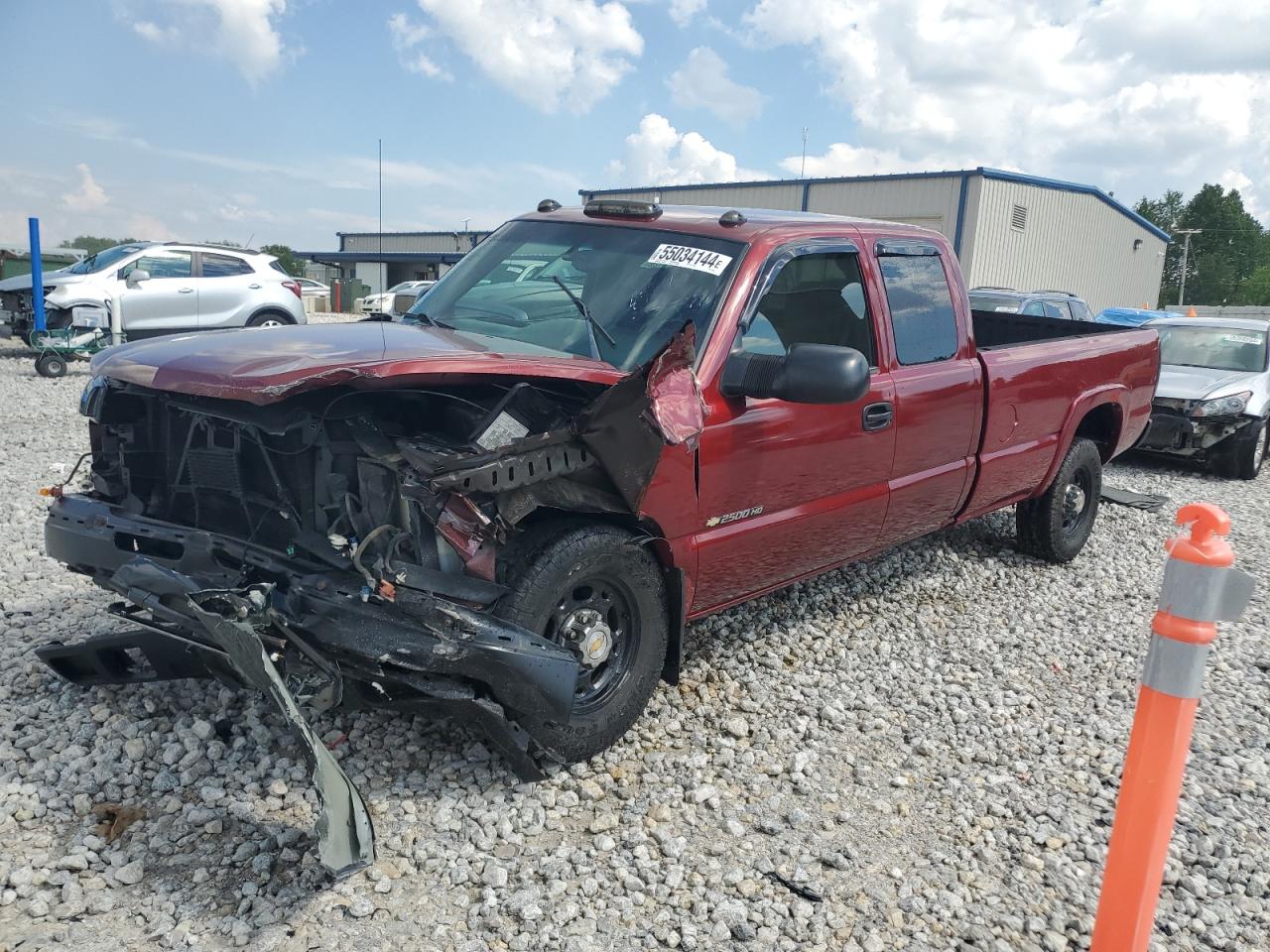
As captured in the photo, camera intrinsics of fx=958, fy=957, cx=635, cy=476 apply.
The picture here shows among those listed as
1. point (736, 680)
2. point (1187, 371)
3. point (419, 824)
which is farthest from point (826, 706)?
point (1187, 371)

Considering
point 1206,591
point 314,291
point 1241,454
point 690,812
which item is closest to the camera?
point 1206,591

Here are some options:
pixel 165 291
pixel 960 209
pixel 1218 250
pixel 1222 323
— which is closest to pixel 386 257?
pixel 960 209

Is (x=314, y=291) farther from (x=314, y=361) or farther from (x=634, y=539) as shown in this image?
(x=314, y=361)

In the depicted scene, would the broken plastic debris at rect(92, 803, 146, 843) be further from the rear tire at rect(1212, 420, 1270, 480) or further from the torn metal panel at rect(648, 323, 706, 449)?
the rear tire at rect(1212, 420, 1270, 480)

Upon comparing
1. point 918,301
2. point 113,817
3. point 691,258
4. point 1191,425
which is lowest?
point 113,817

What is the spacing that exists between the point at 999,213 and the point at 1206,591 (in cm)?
3057

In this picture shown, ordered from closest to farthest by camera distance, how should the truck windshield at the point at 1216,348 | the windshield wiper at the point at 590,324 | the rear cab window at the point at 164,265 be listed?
the windshield wiper at the point at 590,324, the truck windshield at the point at 1216,348, the rear cab window at the point at 164,265

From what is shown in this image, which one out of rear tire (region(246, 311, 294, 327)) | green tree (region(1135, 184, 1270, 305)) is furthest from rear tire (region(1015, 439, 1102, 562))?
green tree (region(1135, 184, 1270, 305))

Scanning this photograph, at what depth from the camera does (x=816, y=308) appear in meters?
4.13

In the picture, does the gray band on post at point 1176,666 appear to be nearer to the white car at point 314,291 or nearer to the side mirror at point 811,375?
the side mirror at point 811,375

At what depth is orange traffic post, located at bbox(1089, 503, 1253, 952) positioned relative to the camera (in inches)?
75.2

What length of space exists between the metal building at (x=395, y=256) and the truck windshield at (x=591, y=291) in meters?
39.4

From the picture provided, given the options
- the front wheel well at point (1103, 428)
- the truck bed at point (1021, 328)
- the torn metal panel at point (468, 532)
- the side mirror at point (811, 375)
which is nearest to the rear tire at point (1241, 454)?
the truck bed at point (1021, 328)

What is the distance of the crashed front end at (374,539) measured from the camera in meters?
2.73
